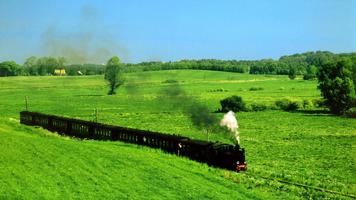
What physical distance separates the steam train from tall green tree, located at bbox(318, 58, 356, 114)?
5642 centimetres

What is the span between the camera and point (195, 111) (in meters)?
44.5

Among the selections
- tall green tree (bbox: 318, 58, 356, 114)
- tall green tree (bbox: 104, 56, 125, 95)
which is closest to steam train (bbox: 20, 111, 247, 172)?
tall green tree (bbox: 104, 56, 125, 95)

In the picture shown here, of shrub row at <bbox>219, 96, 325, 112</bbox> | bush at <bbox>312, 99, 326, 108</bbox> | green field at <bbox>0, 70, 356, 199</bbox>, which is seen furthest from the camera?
bush at <bbox>312, 99, 326, 108</bbox>

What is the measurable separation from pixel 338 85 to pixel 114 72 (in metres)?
50.2

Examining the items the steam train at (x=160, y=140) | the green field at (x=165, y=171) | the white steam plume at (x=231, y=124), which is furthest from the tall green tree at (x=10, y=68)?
the white steam plume at (x=231, y=124)

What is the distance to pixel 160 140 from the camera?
3647cm

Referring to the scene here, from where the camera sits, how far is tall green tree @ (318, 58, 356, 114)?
89.0 meters

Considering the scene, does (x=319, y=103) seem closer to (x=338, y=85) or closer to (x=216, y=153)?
(x=338, y=85)

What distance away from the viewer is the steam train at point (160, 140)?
29.4 metres

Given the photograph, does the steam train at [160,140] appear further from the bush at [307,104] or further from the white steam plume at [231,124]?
the bush at [307,104]

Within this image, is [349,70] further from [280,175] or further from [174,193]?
[174,193]

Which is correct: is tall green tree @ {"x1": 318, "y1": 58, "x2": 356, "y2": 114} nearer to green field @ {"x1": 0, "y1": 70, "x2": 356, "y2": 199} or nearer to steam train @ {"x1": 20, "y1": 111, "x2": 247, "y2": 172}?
green field @ {"x1": 0, "y1": 70, "x2": 356, "y2": 199}

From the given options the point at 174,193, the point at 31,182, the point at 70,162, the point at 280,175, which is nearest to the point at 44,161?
the point at 70,162

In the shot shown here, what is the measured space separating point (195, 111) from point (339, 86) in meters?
53.0
